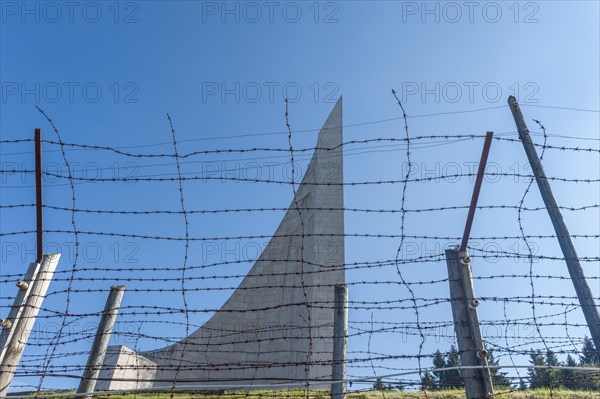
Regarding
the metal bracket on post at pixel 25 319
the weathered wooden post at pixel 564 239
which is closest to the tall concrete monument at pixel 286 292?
the weathered wooden post at pixel 564 239

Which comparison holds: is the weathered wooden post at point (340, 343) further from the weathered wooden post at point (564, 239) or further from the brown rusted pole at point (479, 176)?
the weathered wooden post at point (564, 239)

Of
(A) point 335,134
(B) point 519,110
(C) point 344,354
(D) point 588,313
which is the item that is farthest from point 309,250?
(C) point 344,354

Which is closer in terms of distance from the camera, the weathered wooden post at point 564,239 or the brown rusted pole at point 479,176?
the brown rusted pole at point 479,176

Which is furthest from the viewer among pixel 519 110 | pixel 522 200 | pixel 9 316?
pixel 519 110

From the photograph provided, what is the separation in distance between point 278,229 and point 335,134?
122 inches

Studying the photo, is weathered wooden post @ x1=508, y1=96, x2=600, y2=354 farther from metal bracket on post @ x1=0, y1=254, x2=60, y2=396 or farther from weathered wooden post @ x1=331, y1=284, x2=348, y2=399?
metal bracket on post @ x1=0, y1=254, x2=60, y2=396

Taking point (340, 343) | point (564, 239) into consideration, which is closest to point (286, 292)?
point (564, 239)

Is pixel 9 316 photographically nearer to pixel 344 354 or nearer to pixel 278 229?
pixel 344 354

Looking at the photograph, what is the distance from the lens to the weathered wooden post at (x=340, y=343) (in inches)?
127

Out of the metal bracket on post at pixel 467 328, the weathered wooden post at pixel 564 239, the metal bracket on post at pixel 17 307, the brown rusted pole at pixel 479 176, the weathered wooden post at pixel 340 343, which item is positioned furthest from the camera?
the weathered wooden post at pixel 564 239

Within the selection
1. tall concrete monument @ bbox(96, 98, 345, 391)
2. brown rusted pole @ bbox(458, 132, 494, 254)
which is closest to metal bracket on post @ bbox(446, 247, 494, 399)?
brown rusted pole @ bbox(458, 132, 494, 254)

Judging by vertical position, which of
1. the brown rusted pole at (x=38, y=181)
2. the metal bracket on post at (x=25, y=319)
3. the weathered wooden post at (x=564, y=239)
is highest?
the weathered wooden post at (x=564, y=239)

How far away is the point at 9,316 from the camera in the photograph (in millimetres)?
3105

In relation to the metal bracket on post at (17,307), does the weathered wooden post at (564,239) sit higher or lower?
higher
